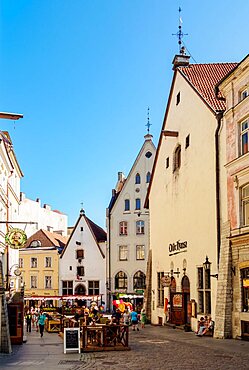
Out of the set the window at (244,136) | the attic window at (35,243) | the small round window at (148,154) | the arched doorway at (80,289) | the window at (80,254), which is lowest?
→ the arched doorway at (80,289)

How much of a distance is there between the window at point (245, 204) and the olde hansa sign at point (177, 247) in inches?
352

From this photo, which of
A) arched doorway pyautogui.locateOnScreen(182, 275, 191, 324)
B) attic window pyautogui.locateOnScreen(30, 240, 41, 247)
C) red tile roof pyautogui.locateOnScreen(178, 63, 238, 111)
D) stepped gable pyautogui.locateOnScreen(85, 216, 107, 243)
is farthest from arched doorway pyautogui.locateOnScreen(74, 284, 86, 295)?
red tile roof pyautogui.locateOnScreen(178, 63, 238, 111)

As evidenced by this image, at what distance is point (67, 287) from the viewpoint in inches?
2549

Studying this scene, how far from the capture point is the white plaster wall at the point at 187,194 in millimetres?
29391

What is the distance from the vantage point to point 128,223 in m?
62.8

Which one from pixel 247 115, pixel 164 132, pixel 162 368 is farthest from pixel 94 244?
pixel 162 368

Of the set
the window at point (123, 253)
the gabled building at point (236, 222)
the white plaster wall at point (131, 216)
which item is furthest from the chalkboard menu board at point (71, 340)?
the window at point (123, 253)

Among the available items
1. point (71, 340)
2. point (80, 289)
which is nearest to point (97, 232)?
point (80, 289)

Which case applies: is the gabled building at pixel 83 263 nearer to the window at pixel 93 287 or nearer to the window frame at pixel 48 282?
the window at pixel 93 287

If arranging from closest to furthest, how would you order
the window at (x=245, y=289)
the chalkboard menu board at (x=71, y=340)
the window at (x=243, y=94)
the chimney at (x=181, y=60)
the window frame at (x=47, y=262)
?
1. the chalkboard menu board at (x=71, y=340)
2. the window at (x=245, y=289)
3. the window at (x=243, y=94)
4. the chimney at (x=181, y=60)
5. the window frame at (x=47, y=262)

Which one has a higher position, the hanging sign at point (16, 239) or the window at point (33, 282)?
the hanging sign at point (16, 239)

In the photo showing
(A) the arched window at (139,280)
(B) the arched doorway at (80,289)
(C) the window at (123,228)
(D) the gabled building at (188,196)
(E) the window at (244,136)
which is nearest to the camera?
(E) the window at (244,136)

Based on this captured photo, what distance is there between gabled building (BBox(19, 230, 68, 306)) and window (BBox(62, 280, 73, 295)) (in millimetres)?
792

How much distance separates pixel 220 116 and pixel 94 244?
1535 inches
